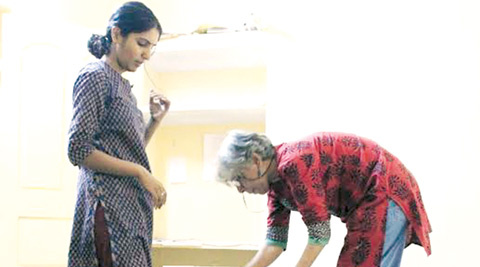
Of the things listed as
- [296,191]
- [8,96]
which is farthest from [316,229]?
[8,96]

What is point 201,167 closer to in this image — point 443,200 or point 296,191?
point 443,200

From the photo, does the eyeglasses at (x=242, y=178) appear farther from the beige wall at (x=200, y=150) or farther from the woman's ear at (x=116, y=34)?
the beige wall at (x=200, y=150)

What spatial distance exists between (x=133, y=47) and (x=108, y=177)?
0.33 m

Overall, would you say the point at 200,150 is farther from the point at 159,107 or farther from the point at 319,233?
the point at 319,233

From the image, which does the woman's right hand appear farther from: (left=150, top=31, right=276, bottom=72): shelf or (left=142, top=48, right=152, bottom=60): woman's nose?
(left=150, top=31, right=276, bottom=72): shelf

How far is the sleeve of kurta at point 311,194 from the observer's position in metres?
1.69

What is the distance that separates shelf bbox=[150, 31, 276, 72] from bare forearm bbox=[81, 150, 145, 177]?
1361mm

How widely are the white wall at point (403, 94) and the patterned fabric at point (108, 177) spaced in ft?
4.00

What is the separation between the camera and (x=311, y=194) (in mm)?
1688

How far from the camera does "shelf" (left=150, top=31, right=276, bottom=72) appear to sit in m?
2.80

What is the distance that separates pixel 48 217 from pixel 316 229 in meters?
1.55

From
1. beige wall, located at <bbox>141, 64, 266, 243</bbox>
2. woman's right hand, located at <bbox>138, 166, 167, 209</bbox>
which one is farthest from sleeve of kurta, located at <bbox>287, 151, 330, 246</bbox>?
beige wall, located at <bbox>141, 64, 266, 243</bbox>

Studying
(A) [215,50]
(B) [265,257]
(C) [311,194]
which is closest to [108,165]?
(C) [311,194]

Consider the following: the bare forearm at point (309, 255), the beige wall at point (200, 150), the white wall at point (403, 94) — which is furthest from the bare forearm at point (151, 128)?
the beige wall at point (200, 150)
